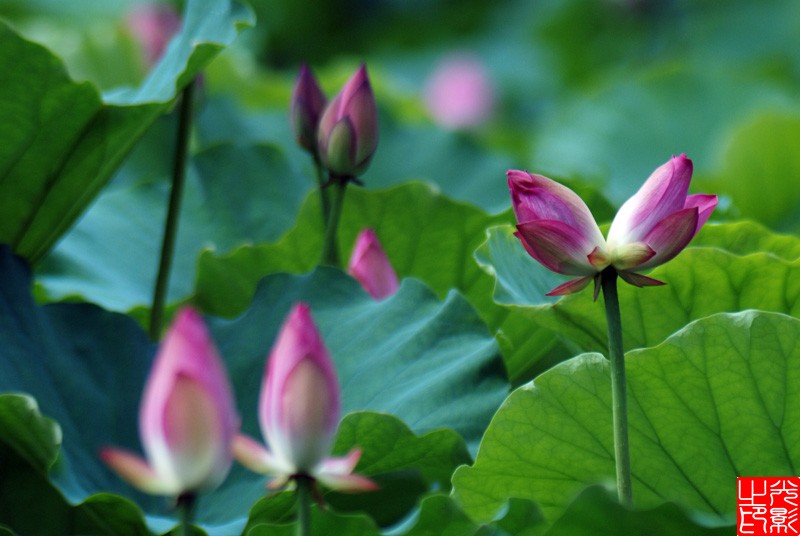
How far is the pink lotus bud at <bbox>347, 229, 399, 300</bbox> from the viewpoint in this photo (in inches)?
28.1

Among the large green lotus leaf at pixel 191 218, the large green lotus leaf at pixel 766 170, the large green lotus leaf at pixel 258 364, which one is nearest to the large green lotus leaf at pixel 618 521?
the large green lotus leaf at pixel 258 364

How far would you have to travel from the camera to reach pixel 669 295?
2.16ft

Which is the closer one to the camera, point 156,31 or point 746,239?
point 746,239

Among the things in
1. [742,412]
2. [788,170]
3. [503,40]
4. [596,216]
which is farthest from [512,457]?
[503,40]

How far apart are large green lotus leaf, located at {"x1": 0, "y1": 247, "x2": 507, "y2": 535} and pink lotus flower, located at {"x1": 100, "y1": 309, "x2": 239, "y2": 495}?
221 millimetres

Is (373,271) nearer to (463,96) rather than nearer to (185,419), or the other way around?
(185,419)

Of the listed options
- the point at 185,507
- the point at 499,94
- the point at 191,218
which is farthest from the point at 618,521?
the point at 499,94

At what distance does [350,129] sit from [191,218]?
14.4 inches

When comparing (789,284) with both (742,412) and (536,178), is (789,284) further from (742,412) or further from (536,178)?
(536,178)

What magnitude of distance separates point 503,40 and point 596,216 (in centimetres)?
314

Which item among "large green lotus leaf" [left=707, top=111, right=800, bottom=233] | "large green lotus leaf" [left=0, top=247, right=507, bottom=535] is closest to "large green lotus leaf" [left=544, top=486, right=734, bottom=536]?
"large green lotus leaf" [left=0, top=247, right=507, bottom=535]

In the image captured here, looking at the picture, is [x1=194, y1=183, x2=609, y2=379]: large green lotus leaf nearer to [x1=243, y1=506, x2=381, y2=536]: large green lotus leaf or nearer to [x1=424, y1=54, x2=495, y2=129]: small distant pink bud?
[x1=243, y1=506, x2=381, y2=536]: large green lotus leaf

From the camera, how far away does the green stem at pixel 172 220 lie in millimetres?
812

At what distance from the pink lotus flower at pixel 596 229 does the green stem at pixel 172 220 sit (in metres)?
0.38
